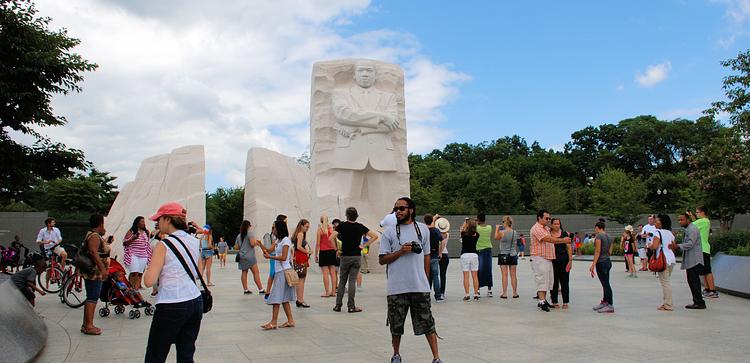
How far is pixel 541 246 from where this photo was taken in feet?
28.3

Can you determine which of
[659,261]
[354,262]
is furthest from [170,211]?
[659,261]

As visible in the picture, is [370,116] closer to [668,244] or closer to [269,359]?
[668,244]

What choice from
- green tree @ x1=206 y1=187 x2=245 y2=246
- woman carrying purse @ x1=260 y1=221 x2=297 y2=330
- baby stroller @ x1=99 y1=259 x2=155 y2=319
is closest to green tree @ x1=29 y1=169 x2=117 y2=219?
green tree @ x1=206 y1=187 x2=245 y2=246

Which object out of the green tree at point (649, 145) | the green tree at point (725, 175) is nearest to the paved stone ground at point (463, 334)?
the green tree at point (725, 175)

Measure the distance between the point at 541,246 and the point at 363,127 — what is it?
7.62 m

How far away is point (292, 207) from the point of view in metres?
23.7

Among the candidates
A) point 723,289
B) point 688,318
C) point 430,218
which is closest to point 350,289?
point 430,218

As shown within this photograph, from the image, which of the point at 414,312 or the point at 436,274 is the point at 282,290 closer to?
the point at 414,312

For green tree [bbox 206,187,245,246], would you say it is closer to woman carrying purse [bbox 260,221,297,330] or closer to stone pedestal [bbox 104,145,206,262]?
stone pedestal [bbox 104,145,206,262]

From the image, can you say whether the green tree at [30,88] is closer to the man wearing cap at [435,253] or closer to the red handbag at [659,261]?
the man wearing cap at [435,253]

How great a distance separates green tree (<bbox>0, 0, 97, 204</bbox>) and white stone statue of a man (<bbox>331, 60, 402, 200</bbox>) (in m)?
7.25

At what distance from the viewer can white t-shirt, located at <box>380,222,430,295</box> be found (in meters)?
5.04

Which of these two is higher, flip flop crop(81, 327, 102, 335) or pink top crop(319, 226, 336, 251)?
pink top crop(319, 226, 336, 251)

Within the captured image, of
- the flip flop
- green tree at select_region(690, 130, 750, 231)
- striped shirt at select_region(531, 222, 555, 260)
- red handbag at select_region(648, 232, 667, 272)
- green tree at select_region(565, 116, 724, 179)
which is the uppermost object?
green tree at select_region(565, 116, 724, 179)
